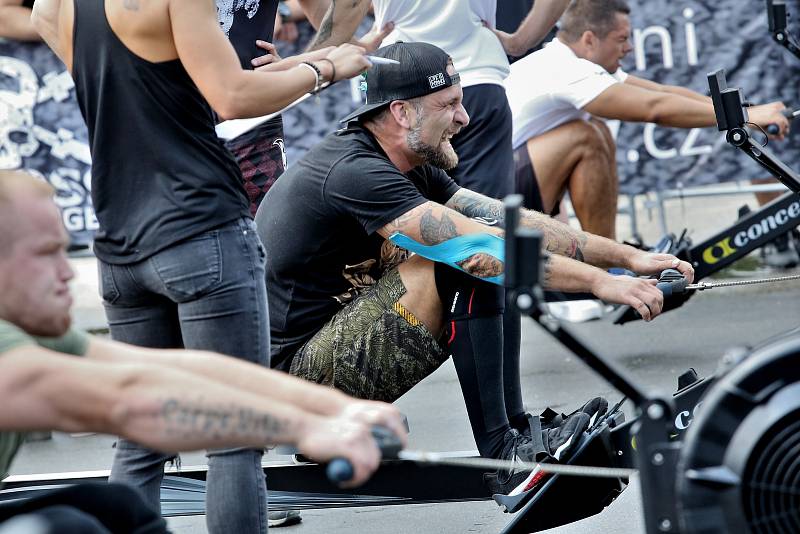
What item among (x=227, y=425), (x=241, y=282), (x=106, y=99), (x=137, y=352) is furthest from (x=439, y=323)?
(x=227, y=425)

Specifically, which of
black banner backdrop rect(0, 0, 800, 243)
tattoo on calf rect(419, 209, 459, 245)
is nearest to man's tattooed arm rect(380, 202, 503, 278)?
tattoo on calf rect(419, 209, 459, 245)

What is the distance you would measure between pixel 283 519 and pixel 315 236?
39.6 inches

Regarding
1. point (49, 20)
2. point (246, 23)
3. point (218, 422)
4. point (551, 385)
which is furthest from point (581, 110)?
point (218, 422)

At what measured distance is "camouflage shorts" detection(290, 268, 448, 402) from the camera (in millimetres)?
3908

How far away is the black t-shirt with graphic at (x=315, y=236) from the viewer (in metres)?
3.90

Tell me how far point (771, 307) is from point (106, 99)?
15.3 feet

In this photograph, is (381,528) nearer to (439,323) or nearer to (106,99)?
(439,323)

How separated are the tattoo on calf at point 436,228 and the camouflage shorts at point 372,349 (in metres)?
0.28

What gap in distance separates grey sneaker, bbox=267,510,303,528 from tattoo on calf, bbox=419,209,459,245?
1.15 metres

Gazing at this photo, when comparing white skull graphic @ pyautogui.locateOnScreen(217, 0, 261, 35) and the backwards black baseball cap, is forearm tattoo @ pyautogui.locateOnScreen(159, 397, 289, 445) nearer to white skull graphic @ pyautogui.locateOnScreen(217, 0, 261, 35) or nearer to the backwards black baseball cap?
the backwards black baseball cap

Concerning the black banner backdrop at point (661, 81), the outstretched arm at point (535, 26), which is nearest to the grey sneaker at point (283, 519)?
the outstretched arm at point (535, 26)

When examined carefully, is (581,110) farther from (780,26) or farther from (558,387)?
(558,387)

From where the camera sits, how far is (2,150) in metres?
7.64

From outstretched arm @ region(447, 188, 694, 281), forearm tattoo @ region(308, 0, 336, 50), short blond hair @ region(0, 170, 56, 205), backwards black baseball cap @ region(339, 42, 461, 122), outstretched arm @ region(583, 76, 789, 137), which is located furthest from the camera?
outstretched arm @ region(583, 76, 789, 137)
